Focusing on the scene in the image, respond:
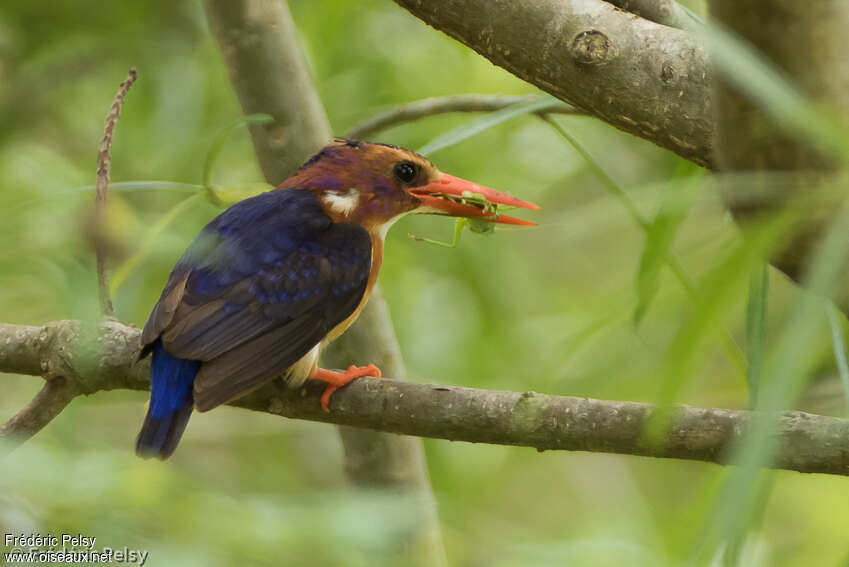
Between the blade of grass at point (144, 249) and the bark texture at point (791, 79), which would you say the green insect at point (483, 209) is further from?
the bark texture at point (791, 79)

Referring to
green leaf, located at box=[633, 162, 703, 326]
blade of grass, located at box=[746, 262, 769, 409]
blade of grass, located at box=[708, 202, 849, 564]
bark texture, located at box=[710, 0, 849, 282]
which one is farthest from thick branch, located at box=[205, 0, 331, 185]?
blade of grass, located at box=[708, 202, 849, 564]

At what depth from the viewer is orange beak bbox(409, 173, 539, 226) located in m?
2.59

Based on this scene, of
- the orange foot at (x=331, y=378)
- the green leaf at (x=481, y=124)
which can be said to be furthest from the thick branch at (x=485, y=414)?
the green leaf at (x=481, y=124)

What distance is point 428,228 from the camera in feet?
10.7

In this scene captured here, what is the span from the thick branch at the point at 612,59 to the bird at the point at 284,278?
0.56 meters

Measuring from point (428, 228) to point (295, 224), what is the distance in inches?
28.8

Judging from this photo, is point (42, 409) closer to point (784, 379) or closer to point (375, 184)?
point (375, 184)

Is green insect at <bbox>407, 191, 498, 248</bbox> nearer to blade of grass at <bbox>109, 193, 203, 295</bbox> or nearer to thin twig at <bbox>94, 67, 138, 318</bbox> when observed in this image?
blade of grass at <bbox>109, 193, 203, 295</bbox>

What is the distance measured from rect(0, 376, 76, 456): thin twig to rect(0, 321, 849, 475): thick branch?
0.03 meters

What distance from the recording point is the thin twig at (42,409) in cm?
195

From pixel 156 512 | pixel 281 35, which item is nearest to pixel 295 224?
pixel 281 35

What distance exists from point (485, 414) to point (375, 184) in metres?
1.17

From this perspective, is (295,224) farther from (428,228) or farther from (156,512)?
(156,512)

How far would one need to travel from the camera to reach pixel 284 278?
8.06ft
